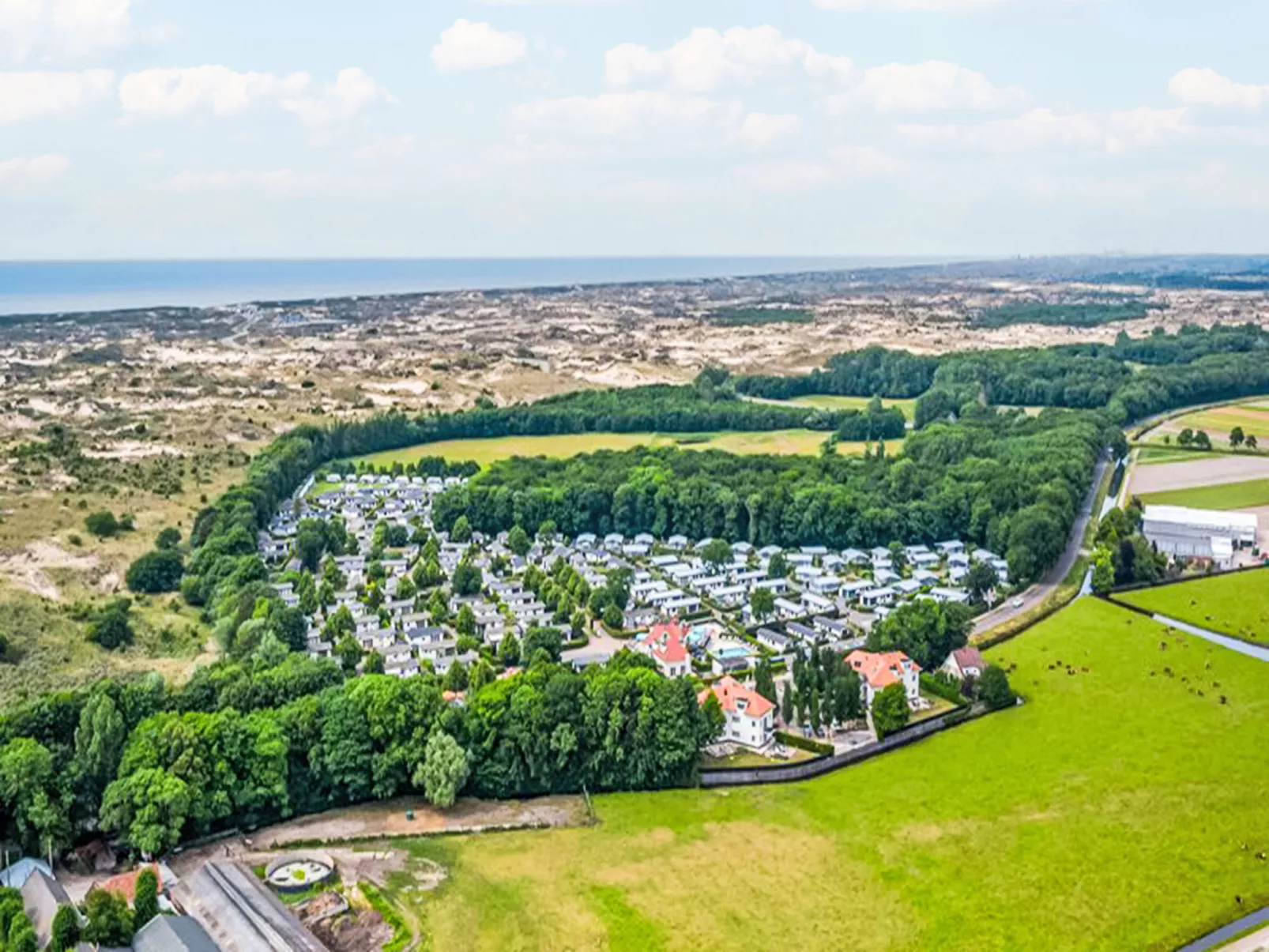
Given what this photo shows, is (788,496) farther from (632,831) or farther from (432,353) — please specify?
(432,353)

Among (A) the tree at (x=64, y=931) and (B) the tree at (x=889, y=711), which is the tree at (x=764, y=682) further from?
(A) the tree at (x=64, y=931)

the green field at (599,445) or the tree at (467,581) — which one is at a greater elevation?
the green field at (599,445)

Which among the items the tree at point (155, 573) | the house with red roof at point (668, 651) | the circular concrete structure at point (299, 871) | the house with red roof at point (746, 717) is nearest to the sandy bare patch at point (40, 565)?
the tree at point (155, 573)

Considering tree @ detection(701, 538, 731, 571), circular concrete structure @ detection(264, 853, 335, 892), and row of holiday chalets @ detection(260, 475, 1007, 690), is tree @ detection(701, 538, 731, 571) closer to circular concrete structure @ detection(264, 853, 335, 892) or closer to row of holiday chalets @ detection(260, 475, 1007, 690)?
row of holiday chalets @ detection(260, 475, 1007, 690)

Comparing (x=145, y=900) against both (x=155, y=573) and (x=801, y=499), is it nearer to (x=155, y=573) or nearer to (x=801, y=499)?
(x=155, y=573)

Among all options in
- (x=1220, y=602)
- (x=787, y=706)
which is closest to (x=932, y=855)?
(x=787, y=706)

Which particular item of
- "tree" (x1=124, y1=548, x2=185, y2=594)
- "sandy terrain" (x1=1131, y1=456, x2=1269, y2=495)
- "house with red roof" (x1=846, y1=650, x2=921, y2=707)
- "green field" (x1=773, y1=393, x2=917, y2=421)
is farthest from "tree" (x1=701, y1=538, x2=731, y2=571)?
"green field" (x1=773, y1=393, x2=917, y2=421)
